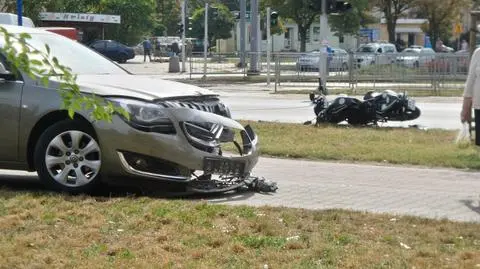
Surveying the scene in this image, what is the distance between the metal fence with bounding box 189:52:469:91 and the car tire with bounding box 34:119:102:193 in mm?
20517

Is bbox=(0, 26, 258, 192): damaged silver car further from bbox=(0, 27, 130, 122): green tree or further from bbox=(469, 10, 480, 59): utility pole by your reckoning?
bbox=(469, 10, 480, 59): utility pole

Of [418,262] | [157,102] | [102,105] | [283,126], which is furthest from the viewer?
[283,126]

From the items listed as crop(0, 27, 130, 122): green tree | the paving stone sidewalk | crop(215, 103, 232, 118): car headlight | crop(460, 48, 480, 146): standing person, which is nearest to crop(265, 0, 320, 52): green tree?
the paving stone sidewalk

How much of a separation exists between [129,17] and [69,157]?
5822 cm

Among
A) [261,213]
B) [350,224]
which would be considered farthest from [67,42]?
[350,224]

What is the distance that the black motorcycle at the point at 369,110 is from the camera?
15023 mm

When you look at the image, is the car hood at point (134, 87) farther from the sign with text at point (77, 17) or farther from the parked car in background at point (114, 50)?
the parked car in background at point (114, 50)

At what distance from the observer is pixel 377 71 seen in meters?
27.5

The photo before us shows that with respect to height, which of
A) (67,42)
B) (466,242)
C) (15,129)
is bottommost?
(466,242)

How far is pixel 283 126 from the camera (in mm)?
14648

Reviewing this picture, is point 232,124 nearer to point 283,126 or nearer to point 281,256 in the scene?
point 281,256

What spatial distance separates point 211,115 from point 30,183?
2260 millimetres

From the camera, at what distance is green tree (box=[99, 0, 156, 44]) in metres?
63.0

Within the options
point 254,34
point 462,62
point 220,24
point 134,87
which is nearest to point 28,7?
point 254,34
